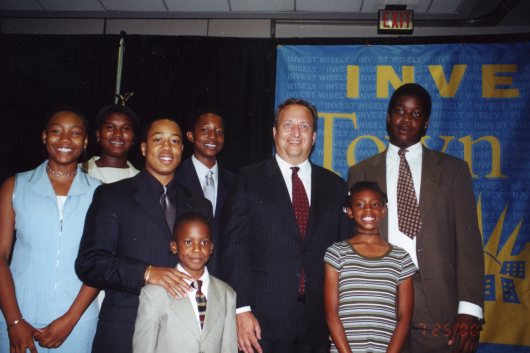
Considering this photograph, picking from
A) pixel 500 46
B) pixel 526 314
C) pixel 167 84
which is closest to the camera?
pixel 526 314

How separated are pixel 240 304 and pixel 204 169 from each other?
118 cm

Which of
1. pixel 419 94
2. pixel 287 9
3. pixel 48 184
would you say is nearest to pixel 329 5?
pixel 287 9

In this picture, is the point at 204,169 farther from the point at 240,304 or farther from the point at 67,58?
the point at 67,58

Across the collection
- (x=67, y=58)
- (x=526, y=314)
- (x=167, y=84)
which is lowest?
(x=526, y=314)

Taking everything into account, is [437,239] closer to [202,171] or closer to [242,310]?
[242,310]

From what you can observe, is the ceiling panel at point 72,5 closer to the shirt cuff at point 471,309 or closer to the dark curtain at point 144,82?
the dark curtain at point 144,82

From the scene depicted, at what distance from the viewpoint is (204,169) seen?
2721 mm

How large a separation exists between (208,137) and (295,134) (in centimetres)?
→ 93

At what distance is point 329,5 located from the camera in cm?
407

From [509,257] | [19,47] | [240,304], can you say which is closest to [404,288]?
[240,304]

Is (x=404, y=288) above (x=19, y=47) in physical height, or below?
below

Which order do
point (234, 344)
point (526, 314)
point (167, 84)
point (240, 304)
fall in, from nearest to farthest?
1. point (234, 344)
2. point (240, 304)
3. point (526, 314)
4. point (167, 84)

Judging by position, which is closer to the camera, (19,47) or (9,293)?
(9,293)

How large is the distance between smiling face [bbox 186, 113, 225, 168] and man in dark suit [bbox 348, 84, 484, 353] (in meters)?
1.05
